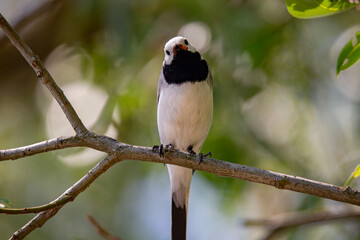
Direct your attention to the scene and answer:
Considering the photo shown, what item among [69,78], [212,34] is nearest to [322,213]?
[212,34]

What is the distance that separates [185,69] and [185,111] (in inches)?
12.7

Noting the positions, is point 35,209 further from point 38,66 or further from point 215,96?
point 215,96

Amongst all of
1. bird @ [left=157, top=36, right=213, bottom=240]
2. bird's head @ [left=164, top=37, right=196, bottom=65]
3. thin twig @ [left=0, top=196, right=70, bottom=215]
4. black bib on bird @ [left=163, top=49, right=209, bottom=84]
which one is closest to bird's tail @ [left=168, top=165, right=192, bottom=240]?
bird @ [left=157, top=36, right=213, bottom=240]

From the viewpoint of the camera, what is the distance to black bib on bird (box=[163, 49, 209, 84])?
3732 millimetres

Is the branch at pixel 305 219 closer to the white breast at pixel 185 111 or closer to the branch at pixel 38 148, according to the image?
the white breast at pixel 185 111

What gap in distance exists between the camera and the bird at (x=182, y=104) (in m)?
3.68

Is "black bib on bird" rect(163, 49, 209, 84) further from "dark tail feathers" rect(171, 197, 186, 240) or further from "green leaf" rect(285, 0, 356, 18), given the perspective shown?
"green leaf" rect(285, 0, 356, 18)

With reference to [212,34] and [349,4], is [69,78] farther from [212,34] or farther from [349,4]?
[349,4]

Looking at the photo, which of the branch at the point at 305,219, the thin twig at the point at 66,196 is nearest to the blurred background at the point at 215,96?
the branch at the point at 305,219

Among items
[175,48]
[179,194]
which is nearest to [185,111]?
[175,48]

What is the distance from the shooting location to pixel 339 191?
7.76 feet

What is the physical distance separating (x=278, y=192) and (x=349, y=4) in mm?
3652

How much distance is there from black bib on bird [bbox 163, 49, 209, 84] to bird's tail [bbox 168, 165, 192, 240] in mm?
745

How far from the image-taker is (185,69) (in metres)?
3.77
